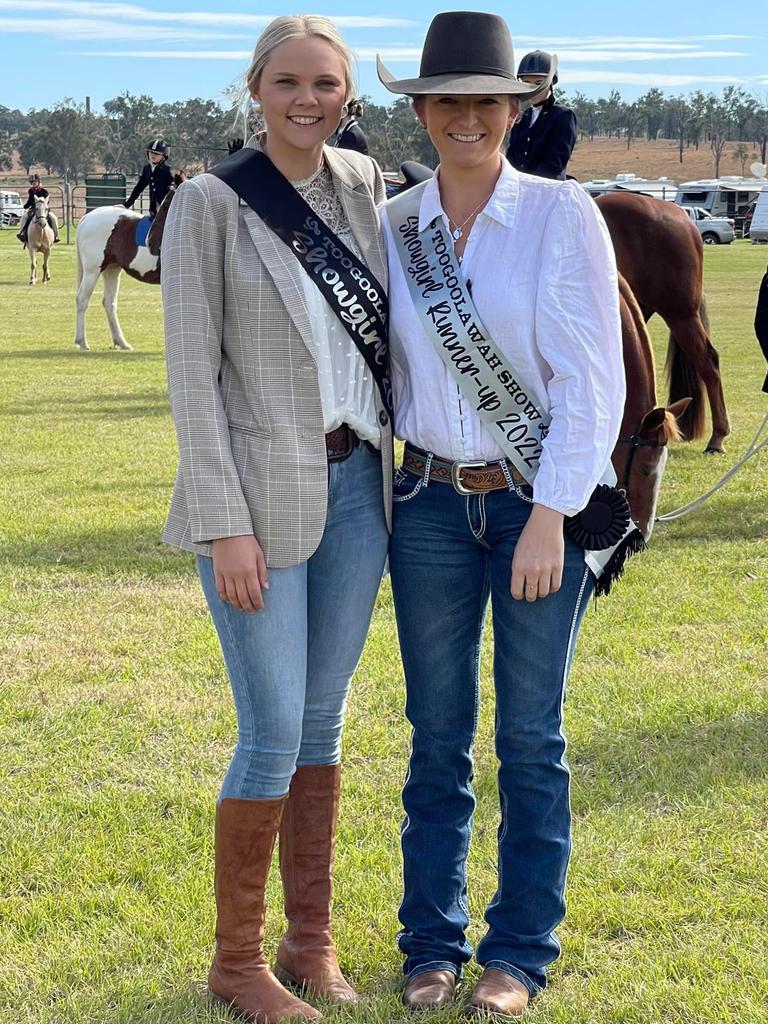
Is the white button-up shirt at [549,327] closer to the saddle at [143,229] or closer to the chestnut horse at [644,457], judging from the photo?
the chestnut horse at [644,457]

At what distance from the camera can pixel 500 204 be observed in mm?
2582

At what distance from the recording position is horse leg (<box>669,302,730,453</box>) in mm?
9750

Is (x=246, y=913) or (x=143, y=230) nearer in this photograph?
(x=246, y=913)

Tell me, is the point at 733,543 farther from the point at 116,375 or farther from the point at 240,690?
the point at 116,375

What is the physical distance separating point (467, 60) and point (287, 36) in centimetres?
36

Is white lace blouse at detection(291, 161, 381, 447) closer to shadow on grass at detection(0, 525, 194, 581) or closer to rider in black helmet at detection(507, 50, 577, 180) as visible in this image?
shadow on grass at detection(0, 525, 194, 581)

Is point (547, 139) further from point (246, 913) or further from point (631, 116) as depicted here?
point (631, 116)

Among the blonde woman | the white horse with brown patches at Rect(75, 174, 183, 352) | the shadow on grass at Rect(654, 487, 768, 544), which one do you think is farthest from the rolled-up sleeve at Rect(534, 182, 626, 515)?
the white horse with brown patches at Rect(75, 174, 183, 352)

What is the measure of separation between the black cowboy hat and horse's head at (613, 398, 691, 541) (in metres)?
1.86

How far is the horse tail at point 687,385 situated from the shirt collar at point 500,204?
691cm

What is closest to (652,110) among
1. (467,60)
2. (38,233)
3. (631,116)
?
(631,116)

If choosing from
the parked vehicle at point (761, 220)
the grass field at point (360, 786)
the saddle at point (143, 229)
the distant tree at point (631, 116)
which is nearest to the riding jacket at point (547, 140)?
the parked vehicle at point (761, 220)

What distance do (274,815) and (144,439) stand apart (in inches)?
307

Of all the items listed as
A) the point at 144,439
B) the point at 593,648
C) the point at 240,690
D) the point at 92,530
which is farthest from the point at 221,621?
the point at 144,439
